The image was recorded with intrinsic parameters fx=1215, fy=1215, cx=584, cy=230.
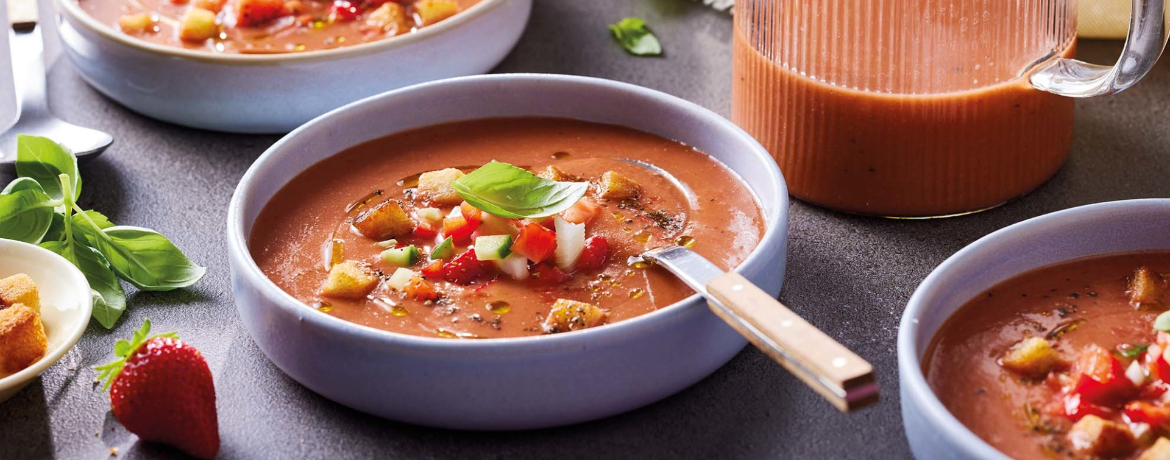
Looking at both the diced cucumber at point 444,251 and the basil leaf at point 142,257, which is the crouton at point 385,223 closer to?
the diced cucumber at point 444,251

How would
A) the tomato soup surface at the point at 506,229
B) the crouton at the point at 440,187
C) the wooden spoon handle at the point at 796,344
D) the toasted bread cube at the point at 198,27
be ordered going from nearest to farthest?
the wooden spoon handle at the point at 796,344
the tomato soup surface at the point at 506,229
the crouton at the point at 440,187
the toasted bread cube at the point at 198,27

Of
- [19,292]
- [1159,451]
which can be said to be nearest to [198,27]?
[19,292]

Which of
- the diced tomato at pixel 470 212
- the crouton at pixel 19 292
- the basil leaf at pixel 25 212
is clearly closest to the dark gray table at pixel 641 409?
the crouton at pixel 19 292

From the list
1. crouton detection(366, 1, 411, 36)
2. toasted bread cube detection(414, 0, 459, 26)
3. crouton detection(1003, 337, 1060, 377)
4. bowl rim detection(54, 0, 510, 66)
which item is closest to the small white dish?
bowl rim detection(54, 0, 510, 66)

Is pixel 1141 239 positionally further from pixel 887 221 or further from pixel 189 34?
pixel 189 34

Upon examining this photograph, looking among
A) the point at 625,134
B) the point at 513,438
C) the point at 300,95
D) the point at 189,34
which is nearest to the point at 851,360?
the point at 513,438
